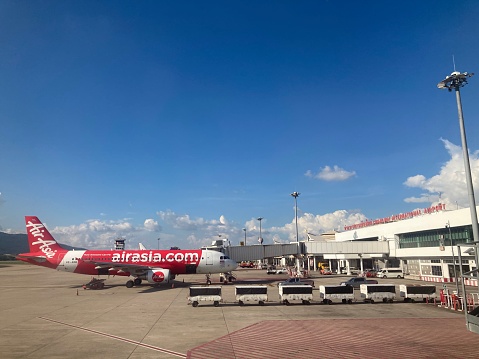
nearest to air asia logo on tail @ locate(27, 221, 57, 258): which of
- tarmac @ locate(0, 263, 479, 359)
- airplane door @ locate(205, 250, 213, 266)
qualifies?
tarmac @ locate(0, 263, 479, 359)

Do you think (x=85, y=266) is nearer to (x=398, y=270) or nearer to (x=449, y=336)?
(x=449, y=336)

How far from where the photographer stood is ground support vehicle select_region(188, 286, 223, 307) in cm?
3022

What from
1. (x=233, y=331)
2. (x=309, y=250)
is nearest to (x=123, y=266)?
(x=233, y=331)

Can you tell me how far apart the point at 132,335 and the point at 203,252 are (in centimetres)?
2997

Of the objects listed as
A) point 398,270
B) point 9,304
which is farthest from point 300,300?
point 398,270

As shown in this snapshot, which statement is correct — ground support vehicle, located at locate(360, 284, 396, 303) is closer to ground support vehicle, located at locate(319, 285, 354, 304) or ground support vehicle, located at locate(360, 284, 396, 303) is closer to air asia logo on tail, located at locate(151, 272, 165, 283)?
ground support vehicle, located at locate(319, 285, 354, 304)

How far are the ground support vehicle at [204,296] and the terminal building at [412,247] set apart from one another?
31.2 metres

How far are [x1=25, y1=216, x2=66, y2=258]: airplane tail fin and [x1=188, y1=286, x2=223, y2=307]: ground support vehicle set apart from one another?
101ft

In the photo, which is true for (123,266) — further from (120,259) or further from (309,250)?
(309,250)

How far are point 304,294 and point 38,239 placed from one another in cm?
4162

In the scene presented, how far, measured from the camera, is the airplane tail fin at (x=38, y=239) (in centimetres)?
5019

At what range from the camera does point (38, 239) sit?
50.4 meters

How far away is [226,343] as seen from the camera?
18.0 meters

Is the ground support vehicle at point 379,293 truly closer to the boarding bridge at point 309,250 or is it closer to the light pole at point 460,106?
the light pole at point 460,106
